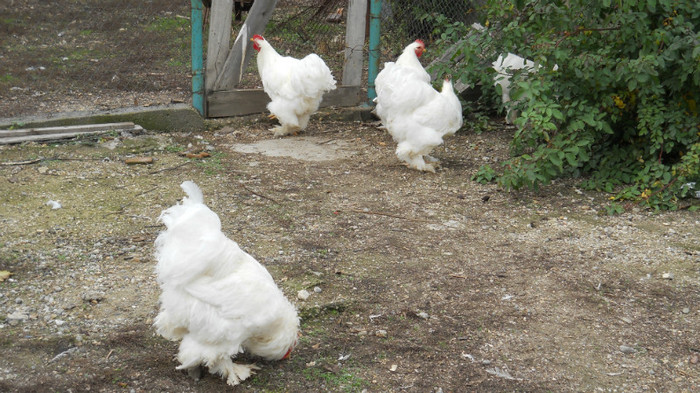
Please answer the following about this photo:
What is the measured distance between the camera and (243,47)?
6645 mm

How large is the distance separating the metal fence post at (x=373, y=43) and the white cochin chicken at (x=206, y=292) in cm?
489

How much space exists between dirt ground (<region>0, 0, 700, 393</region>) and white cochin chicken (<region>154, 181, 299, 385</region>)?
10.4 inches

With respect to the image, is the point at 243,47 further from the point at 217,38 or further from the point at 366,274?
the point at 366,274

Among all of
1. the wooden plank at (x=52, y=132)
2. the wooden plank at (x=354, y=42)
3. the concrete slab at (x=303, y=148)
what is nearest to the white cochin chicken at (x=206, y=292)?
the concrete slab at (x=303, y=148)

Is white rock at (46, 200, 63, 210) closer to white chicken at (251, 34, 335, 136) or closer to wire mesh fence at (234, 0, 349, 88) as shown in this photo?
white chicken at (251, 34, 335, 136)

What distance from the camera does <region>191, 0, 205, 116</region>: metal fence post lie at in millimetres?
6270

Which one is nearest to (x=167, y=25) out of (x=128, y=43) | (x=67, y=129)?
(x=128, y=43)

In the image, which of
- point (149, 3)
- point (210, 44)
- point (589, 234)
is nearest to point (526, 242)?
point (589, 234)

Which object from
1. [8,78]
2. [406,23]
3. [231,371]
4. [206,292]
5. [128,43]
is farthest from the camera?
[128,43]

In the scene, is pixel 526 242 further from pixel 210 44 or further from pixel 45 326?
pixel 210 44

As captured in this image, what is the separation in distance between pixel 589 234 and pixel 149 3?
587 centimetres

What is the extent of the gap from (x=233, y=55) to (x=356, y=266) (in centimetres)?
343

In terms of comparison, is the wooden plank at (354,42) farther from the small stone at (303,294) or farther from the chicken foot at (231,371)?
the chicken foot at (231,371)

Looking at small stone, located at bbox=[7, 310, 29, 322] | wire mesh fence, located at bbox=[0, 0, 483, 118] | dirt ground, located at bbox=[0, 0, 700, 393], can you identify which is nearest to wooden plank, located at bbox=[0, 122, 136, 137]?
dirt ground, located at bbox=[0, 0, 700, 393]
